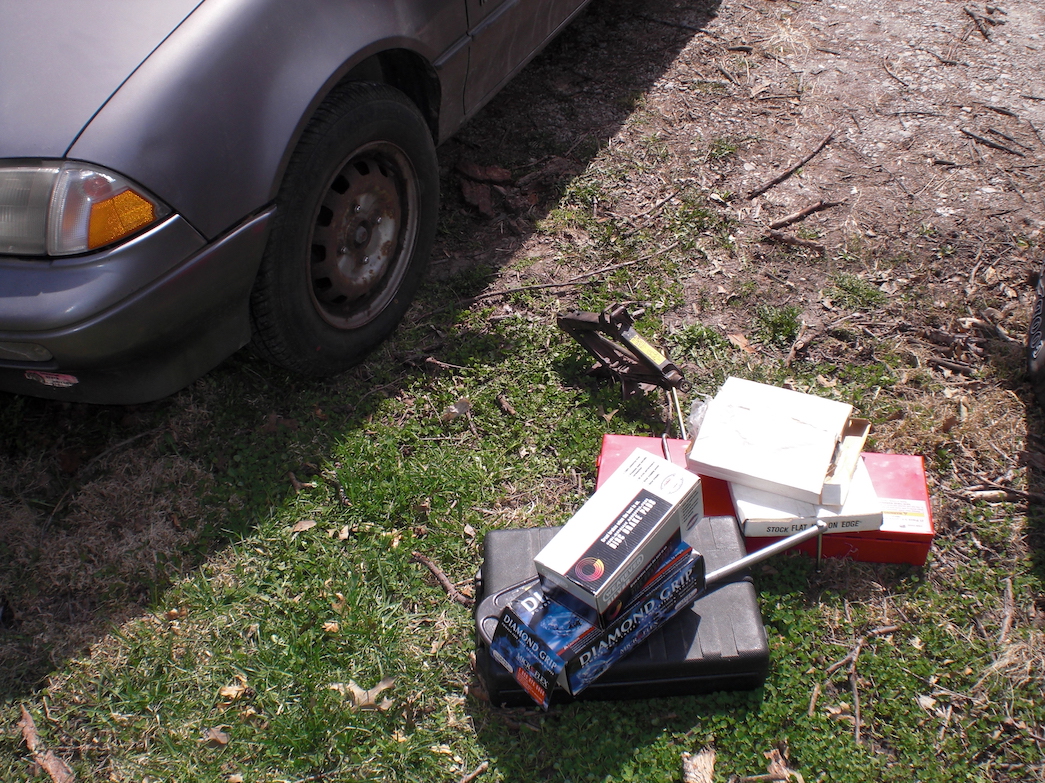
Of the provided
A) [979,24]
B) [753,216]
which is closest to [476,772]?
[753,216]

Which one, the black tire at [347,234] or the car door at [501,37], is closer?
the black tire at [347,234]

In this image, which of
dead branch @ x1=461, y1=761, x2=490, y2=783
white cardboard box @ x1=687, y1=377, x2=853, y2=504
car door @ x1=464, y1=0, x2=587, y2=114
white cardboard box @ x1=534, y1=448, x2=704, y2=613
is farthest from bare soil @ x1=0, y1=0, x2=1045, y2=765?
dead branch @ x1=461, y1=761, x2=490, y2=783

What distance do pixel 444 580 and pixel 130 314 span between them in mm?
1262

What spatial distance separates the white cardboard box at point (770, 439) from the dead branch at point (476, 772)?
45.3 inches

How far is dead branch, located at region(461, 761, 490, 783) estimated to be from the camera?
6.89ft

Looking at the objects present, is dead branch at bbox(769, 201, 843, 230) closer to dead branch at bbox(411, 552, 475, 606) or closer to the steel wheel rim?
the steel wheel rim

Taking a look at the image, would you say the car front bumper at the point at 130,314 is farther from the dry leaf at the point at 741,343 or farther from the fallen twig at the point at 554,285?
the dry leaf at the point at 741,343

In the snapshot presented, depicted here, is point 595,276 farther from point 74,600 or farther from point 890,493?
point 74,600

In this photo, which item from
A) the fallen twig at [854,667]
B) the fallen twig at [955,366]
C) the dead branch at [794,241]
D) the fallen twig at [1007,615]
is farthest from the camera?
the dead branch at [794,241]

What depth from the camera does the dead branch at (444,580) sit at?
247 cm

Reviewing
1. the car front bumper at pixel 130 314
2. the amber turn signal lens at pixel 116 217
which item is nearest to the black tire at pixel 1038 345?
the car front bumper at pixel 130 314

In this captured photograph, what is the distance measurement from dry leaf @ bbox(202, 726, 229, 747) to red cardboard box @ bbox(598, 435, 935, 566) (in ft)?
4.60

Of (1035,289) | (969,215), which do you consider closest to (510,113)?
(969,215)

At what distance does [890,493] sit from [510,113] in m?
3.02
